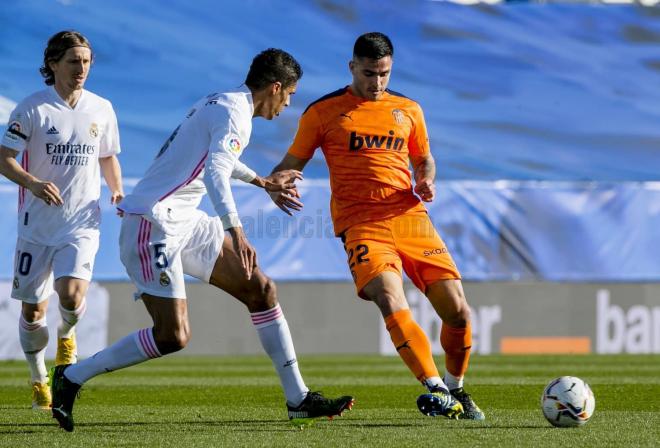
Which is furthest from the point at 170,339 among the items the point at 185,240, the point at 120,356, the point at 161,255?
the point at 185,240

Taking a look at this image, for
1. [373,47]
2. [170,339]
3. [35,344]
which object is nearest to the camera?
[170,339]

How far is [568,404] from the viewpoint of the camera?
Answer: 6.29 meters

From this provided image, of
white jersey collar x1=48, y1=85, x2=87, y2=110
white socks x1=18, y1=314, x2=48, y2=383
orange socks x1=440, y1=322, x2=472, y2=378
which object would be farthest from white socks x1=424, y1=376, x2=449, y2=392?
white jersey collar x1=48, y1=85, x2=87, y2=110

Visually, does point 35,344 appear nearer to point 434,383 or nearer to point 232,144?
point 232,144

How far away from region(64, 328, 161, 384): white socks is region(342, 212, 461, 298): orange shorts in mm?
1320

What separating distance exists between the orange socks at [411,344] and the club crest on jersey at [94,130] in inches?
91.1

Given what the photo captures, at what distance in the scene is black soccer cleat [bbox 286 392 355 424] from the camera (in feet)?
20.5

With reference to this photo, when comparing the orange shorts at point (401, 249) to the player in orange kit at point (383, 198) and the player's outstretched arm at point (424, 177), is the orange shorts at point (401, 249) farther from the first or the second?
the player's outstretched arm at point (424, 177)

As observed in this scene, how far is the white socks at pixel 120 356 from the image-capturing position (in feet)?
20.3

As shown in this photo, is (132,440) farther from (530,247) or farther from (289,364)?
(530,247)

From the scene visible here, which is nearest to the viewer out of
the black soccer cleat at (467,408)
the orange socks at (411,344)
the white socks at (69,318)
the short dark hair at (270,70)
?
the short dark hair at (270,70)

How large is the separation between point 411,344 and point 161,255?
148 cm

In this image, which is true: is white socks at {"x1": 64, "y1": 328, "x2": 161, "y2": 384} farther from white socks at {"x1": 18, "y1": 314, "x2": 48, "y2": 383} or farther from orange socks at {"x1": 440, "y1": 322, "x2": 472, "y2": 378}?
orange socks at {"x1": 440, "y1": 322, "x2": 472, "y2": 378}

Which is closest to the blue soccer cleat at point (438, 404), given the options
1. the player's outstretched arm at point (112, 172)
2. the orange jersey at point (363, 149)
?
the orange jersey at point (363, 149)
